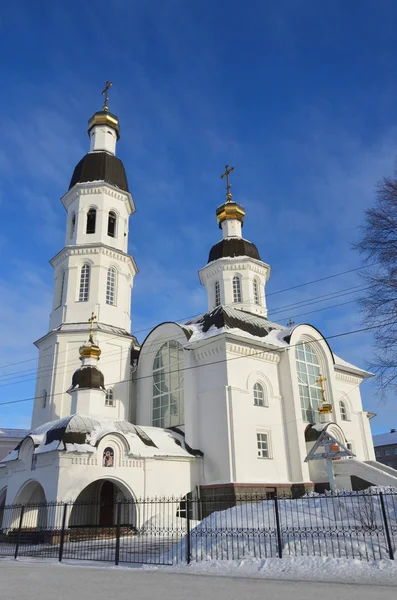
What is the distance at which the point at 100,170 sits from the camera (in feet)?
86.1

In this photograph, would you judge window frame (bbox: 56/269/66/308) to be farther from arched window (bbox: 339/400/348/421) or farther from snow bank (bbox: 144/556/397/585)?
snow bank (bbox: 144/556/397/585)

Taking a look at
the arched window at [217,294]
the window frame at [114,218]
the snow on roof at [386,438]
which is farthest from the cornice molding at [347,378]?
the snow on roof at [386,438]

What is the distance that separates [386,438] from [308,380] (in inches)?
1711

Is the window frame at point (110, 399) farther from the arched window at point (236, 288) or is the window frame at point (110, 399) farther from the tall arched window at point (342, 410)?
the tall arched window at point (342, 410)

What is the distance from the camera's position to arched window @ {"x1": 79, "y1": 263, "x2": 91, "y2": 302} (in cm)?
2378

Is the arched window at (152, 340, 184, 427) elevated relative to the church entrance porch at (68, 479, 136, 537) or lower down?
elevated

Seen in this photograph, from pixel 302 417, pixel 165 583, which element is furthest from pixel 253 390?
pixel 165 583

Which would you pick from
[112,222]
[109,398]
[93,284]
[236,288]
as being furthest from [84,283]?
[236,288]

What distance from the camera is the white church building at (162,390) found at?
17016mm

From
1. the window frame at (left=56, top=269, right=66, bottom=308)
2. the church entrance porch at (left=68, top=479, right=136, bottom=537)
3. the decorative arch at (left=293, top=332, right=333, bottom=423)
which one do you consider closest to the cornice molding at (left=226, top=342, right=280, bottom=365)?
the decorative arch at (left=293, top=332, right=333, bottom=423)

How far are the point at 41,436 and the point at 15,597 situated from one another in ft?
36.7

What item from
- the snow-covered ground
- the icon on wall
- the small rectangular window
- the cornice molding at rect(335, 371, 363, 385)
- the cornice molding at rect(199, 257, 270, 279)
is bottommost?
the snow-covered ground

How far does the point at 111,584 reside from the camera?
7.16m

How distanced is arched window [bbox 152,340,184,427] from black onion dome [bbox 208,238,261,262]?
7.81 m
